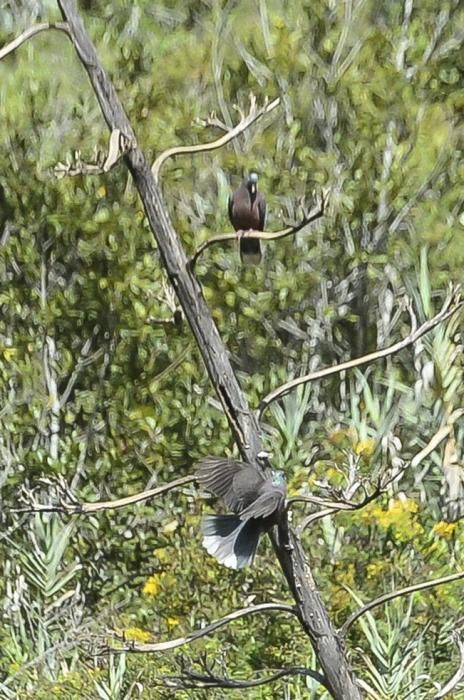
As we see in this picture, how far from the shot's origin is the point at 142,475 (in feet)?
13.2

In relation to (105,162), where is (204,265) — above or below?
above

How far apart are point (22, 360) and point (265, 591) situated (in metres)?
1.44

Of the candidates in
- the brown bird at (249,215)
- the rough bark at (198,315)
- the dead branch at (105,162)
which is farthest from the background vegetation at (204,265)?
the dead branch at (105,162)

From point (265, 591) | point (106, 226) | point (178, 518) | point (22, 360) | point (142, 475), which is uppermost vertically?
point (106, 226)

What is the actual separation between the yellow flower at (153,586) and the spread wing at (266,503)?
2.30 meters

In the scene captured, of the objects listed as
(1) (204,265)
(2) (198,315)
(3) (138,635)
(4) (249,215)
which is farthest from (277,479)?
(1) (204,265)

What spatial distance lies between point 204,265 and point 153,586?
121 centimetres

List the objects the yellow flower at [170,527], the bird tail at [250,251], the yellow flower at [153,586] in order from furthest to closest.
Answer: the yellow flower at [170,527], the yellow flower at [153,586], the bird tail at [250,251]

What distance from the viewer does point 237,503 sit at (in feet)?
4.09

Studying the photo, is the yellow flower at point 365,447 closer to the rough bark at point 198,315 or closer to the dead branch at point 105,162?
the rough bark at point 198,315

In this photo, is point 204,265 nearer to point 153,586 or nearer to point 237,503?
point 153,586

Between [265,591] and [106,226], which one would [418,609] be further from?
[106,226]

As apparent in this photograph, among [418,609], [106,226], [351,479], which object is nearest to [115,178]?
[106,226]

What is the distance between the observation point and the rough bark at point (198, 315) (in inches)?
49.8
